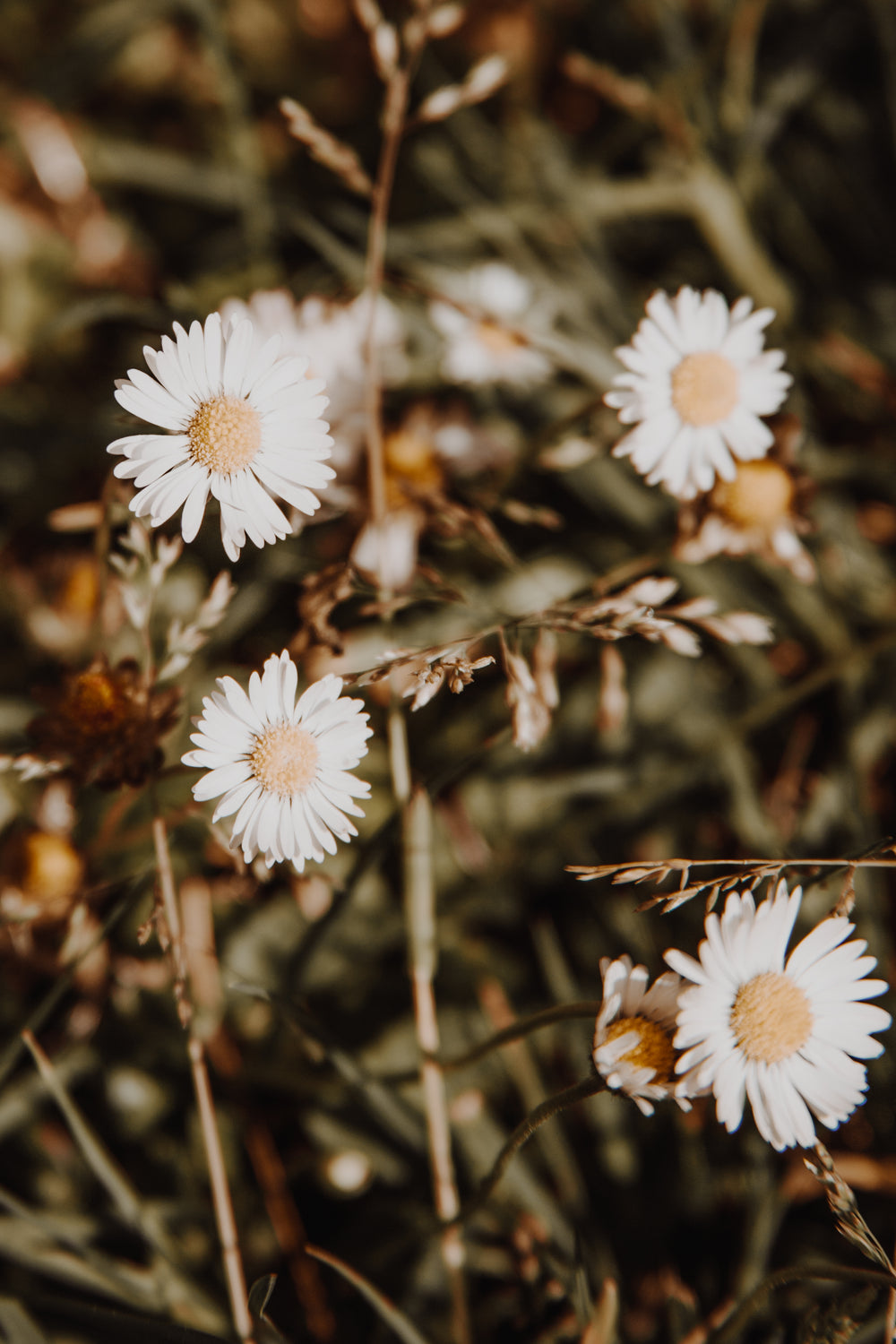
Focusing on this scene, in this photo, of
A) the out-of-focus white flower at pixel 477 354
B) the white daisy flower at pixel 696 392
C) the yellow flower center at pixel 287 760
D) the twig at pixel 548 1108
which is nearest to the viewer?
the twig at pixel 548 1108

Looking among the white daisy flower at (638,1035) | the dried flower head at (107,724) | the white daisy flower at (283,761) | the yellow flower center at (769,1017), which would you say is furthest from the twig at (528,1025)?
the dried flower head at (107,724)

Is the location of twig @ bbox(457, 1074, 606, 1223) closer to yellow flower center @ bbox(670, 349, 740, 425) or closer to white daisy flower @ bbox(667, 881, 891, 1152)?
white daisy flower @ bbox(667, 881, 891, 1152)

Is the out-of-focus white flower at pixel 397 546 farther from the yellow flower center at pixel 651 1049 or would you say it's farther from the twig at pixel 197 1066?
the yellow flower center at pixel 651 1049

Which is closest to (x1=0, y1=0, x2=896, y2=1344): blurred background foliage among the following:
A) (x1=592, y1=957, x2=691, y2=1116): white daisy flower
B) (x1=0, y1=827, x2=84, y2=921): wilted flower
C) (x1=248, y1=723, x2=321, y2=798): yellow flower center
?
(x1=0, y1=827, x2=84, y2=921): wilted flower

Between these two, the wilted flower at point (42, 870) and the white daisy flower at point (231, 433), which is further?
the wilted flower at point (42, 870)

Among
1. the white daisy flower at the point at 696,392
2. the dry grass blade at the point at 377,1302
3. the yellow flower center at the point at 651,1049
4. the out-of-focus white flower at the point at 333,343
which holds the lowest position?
the dry grass blade at the point at 377,1302

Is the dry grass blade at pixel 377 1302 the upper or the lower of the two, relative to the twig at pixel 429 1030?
lower

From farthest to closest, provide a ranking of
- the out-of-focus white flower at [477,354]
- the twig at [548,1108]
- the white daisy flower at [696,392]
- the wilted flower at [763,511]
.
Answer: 1. the out-of-focus white flower at [477,354]
2. the wilted flower at [763,511]
3. the white daisy flower at [696,392]
4. the twig at [548,1108]

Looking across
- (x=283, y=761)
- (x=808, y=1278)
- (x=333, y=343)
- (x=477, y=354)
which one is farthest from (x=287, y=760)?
(x=477, y=354)
